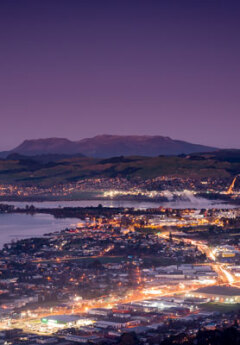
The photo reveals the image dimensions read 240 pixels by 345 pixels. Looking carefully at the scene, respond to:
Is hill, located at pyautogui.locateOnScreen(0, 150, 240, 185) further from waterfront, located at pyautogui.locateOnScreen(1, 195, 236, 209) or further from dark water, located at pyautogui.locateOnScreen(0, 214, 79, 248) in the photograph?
dark water, located at pyautogui.locateOnScreen(0, 214, 79, 248)

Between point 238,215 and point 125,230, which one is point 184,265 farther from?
point 238,215

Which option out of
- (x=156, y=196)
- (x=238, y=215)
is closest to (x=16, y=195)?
(x=156, y=196)

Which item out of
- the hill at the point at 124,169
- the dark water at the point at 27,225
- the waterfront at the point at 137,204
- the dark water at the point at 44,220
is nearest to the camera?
the dark water at the point at 27,225

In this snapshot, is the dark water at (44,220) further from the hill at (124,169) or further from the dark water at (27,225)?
the hill at (124,169)

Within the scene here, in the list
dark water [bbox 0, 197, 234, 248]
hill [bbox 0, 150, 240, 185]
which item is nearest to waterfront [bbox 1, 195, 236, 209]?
dark water [bbox 0, 197, 234, 248]

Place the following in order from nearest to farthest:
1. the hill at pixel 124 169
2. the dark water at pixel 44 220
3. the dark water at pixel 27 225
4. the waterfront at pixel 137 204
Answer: the dark water at pixel 27 225 < the dark water at pixel 44 220 < the waterfront at pixel 137 204 < the hill at pixel 124 169

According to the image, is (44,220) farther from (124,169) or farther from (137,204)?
(124,169)

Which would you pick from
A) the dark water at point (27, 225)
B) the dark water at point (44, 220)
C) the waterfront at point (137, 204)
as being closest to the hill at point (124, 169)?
the waterfront at point (137, 204)

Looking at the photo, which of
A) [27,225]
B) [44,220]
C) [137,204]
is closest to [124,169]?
[137,204]
